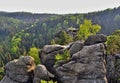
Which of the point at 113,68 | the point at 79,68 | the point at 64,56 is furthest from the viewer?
the point at 64,56

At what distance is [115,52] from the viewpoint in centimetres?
11550

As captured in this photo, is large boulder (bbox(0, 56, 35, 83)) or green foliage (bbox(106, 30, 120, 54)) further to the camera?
large boulder (bbox(0, 56, 35, 83))

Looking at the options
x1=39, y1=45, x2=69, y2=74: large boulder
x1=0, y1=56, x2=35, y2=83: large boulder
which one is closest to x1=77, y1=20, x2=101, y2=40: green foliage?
x1=39, y1=45, x2=69, y2=74: large boulder

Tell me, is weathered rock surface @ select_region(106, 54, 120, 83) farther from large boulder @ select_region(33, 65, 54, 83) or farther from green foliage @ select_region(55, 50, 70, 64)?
large boulder @ select_region(33, 65, 54, 83)

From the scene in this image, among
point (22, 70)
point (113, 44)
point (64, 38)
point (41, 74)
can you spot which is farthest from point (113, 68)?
point (64, 38)

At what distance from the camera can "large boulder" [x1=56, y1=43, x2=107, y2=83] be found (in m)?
109

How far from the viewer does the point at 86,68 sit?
109812 millimetres

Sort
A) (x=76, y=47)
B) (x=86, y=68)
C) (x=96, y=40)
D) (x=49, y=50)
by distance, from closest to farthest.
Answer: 1. (x=86, y=68)
2. (x=96, y=40)
3. (x=76, y=47)
4. (x=49, y=50)

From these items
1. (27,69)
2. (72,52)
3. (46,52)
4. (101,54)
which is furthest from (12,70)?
(101,54)

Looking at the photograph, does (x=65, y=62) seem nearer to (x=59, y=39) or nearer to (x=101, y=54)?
(x=101, y=54)

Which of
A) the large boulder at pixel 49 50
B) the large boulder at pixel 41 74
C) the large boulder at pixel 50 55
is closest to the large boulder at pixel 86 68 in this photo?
the large boulder at pixel 41 74

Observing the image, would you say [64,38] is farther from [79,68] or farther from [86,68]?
[86,68]

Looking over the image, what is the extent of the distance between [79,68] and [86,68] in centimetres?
238

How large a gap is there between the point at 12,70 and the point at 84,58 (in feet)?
92.9
